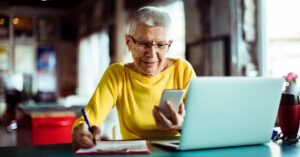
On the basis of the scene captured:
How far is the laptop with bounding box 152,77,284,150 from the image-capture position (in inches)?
54.0

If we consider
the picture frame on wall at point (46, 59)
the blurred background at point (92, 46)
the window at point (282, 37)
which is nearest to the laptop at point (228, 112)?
the blurred background at point (92, 46)

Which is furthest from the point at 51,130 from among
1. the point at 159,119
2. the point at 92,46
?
the point at 92,46

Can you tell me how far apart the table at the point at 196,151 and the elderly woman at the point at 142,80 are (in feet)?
0.92

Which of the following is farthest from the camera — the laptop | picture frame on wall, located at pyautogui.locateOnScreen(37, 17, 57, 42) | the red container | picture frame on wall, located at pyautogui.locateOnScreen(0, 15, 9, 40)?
picture frame on wall, located at pyautogui.locateOnScreen(37, 17, 57, 42)

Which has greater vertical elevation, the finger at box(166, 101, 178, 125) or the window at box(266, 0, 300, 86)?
the window at box(266, 0, 300, 86)

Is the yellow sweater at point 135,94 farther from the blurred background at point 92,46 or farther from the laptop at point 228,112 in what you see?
the laptop at point 228,112

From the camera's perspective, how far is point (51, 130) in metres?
4.05

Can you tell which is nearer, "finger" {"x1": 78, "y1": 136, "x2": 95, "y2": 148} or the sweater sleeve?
"finger" {"x1": 78, "y1": 136, "x2": 95, "y2": 148}

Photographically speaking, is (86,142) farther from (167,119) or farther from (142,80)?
(142,80)

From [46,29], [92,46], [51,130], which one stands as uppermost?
[46,29]

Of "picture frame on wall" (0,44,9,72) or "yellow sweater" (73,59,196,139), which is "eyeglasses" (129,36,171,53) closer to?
"yellow sweater" (73,59,196,139)

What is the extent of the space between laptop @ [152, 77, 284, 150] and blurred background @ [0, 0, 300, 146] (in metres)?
0.63

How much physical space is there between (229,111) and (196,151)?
0.57 feet

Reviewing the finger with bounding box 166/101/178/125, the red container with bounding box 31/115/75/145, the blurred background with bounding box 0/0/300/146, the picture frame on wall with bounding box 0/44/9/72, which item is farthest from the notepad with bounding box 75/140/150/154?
the picture frame on wall with bounding box 0/44/9/72
